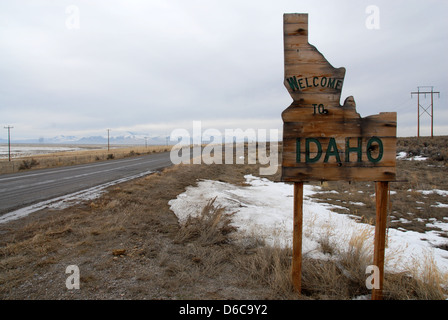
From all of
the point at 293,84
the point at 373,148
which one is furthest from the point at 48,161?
the point at 373,148

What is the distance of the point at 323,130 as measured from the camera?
3014 millimetres

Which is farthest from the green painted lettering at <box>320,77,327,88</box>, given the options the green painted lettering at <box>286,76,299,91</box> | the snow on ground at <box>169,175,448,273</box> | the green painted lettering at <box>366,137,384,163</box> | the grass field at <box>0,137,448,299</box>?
the snow on ground at <box>169,175,448,273</box>

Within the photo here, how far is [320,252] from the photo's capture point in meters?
4.10

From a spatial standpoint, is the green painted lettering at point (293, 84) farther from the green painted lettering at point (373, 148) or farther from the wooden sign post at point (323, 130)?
the green painted lettering at point (373, 148)

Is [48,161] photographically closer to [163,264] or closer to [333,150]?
[163,264]

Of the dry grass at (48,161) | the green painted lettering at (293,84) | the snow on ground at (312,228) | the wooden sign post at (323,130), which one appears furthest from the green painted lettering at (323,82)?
the dry grass at (48,161)

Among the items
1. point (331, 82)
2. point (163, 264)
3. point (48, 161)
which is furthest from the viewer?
point (48, 161)

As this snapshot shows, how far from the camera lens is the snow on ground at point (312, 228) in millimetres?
4141

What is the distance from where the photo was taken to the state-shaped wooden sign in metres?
2.97

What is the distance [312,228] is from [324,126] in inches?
122

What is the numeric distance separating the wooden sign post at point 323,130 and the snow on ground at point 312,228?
149 cm

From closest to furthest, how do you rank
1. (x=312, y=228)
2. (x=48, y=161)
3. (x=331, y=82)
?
1. (x=331, y=82)
2. (x=312, y=228)
3. (x=48, y=161)

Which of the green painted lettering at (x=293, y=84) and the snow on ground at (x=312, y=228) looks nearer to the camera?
the green painted lettering at (x=293, y=84)
